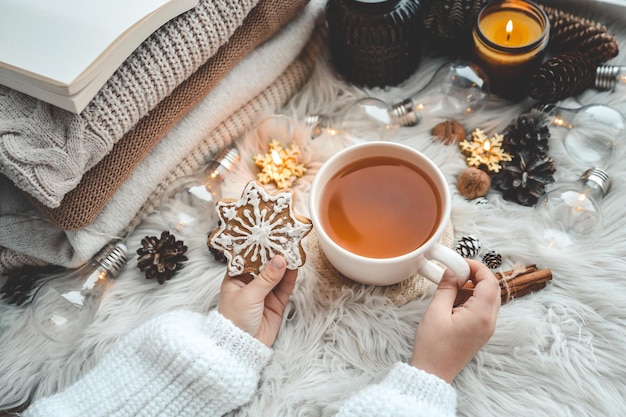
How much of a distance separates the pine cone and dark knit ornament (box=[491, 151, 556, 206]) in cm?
1

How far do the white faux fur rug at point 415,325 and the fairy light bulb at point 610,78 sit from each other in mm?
24

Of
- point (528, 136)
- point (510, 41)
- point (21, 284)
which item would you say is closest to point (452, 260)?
point (528, 136)

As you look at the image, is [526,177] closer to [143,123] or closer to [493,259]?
[493,259]

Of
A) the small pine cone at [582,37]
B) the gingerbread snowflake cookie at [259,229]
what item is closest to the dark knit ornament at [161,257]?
the gingerbread snowflake cookie at [259,229]

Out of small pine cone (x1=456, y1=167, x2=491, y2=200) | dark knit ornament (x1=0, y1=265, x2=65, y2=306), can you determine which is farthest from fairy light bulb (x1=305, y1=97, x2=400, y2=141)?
dark knit ornament (x1=0, y1=265, x2=65, y2=306)

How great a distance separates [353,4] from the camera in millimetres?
853

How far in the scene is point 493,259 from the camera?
81 cm

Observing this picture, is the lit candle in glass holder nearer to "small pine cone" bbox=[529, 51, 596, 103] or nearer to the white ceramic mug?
"small pine cone" bbox=[529, 51, 596, 103]

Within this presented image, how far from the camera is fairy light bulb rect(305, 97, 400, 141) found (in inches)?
35.9

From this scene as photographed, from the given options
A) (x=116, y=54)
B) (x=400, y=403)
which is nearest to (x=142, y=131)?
(x=116, y=54)

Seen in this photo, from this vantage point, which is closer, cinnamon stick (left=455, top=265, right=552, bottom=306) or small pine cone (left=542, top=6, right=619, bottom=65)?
cinnamon stick (left=455, top=265, right=552, bottom=306)

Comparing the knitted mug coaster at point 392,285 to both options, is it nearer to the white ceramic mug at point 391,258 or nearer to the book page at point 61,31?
the white ceramic mug at point 391,258

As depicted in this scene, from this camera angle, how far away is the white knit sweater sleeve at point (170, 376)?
2.26 ft

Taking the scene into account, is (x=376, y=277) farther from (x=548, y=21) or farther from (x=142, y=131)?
(x=548, y=21)
